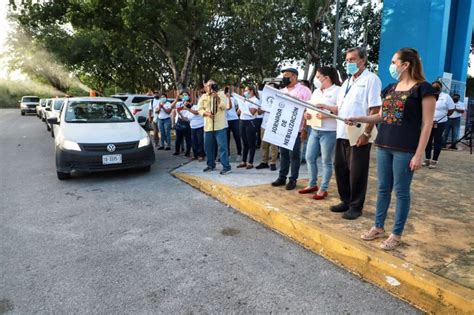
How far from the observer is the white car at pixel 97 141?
618 centimetres

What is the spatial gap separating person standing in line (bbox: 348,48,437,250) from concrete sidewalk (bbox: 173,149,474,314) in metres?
0.29

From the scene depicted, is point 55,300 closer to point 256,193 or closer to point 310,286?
point 310,286

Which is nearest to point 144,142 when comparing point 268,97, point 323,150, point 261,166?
point 261,166

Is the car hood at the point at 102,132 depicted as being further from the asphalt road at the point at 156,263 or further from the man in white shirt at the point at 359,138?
the man in white shirt at the point at 359,138

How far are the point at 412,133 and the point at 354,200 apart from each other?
4.38ft

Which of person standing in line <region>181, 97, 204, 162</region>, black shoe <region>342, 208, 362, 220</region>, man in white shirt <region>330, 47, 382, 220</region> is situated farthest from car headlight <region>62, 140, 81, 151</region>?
black shoe <region>342, 208, 362, 220</region>

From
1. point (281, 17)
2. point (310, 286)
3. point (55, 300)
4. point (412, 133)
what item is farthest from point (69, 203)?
point (281, 17)

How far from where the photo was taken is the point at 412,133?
3.02m

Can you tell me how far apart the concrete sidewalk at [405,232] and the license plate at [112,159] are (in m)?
1.23

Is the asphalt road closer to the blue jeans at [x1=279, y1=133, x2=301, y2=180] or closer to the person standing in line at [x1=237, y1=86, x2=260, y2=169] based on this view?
the blue jeans at [x1=279, y1=133, x2=301, y2=180]

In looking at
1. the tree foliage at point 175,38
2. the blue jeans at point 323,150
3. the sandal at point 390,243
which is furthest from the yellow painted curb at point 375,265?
the tree foliage at point 175,38

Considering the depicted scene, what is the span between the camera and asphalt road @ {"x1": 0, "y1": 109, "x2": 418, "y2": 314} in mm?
2705

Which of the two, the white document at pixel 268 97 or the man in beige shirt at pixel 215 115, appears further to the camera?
the man in beige shirt at pixel 215 115

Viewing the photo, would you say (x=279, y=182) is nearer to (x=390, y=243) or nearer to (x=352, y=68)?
(x=352, y=68)
